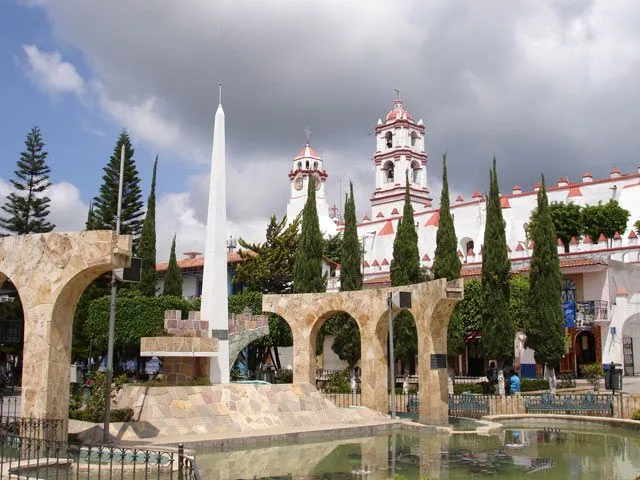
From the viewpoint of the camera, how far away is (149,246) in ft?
121

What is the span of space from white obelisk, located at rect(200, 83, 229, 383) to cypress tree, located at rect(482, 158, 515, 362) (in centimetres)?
1233

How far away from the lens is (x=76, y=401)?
653 inches

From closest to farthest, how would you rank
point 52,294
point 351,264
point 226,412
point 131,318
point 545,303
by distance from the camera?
1. point 52,294
2. point 226,412
3. point 545,303
4. point 351,264
5. point 131,318

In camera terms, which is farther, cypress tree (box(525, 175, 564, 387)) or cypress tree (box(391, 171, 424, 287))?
cypress tree (box(391, 171, 424, 287))

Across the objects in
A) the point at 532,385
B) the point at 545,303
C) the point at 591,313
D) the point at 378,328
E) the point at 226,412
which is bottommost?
the point at 532,385

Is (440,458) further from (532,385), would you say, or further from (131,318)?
(131,318)

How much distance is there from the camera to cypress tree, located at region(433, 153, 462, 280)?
30188 millimetres

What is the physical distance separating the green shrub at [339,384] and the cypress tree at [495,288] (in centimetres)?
615

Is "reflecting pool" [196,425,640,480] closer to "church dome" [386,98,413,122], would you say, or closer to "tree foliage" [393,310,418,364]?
"tree foliage" [393,310,418,364]

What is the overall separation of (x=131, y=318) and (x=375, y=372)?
16201mm

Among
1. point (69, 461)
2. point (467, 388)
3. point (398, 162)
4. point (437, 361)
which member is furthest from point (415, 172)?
point (69, 461)

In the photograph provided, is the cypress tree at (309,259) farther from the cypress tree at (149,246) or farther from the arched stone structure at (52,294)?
the arched stone structure at (52,294)

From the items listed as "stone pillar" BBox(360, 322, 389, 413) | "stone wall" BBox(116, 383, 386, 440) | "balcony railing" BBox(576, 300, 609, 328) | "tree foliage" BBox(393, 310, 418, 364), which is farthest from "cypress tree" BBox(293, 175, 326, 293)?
"balcony railing" BBox(576, 300, 609, 328)

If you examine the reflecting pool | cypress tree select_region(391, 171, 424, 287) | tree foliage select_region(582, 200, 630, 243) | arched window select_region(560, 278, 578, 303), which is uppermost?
tree foliage select_region(582, 200, 630, 243)
